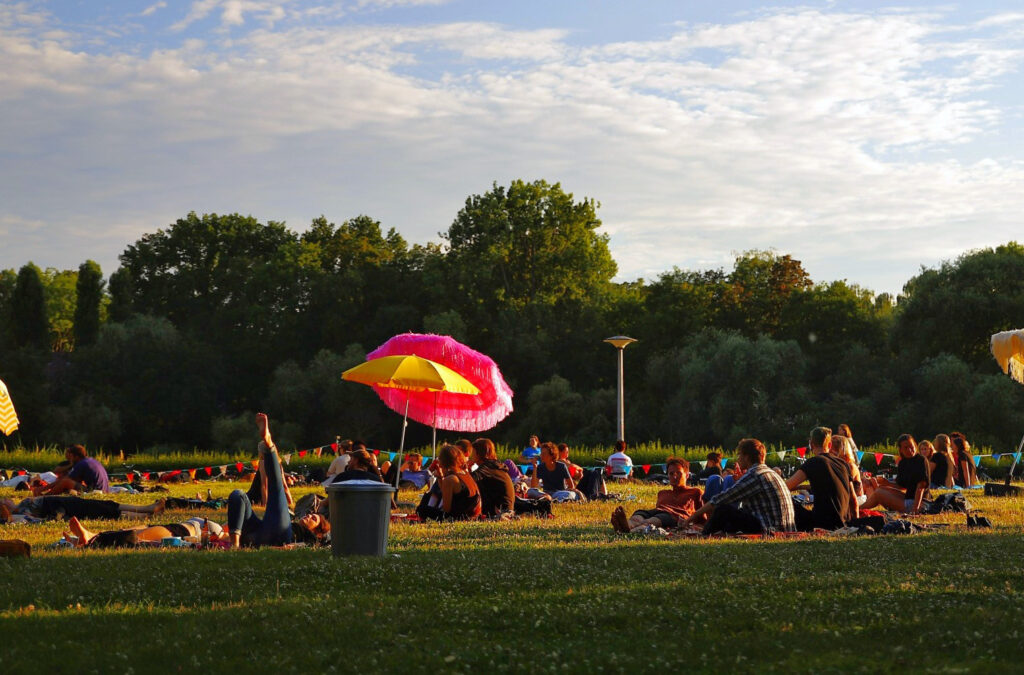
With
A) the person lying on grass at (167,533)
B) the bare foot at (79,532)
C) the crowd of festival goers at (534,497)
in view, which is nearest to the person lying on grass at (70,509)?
the crowd of festival goers at (534,497)

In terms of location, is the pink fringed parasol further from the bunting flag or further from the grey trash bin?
the grey trash bin

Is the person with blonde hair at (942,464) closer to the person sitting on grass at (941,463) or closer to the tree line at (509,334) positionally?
the person sitting on grass at (941,463)

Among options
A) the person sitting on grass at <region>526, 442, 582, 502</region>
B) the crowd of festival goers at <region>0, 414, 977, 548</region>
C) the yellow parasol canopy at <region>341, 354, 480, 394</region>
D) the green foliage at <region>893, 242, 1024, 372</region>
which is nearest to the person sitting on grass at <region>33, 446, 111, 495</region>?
the crowd of festival goers at <region>0, 414, 977, 548</region>

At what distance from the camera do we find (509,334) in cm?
6303

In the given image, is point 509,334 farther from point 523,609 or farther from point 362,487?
point 523,609

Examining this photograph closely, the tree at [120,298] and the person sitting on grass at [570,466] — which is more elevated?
the tree at [120,298]

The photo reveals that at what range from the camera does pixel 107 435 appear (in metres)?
61.1

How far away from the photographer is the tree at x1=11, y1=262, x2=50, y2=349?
6838cm

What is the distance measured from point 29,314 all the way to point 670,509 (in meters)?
61.1

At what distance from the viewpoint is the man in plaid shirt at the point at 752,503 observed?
537 inches

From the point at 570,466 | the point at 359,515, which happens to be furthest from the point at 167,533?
the point at 570,466

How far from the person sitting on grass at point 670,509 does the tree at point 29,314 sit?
59544mm

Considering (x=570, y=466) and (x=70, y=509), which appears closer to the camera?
(x=70, y=509)

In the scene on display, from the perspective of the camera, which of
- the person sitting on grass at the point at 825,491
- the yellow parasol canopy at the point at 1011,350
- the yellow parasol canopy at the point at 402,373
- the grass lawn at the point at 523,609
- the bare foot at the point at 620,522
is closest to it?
the grass lawn at the point at 523,609
